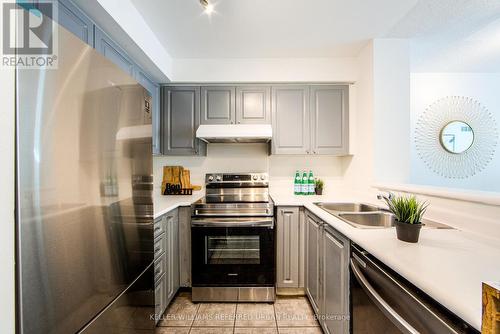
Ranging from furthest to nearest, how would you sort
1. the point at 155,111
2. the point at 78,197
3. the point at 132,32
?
the point at 155,111
the point at 132,32
the point at 78,197

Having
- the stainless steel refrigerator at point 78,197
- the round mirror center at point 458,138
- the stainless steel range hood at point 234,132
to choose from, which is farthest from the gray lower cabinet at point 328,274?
the round mirror center at point 458,138

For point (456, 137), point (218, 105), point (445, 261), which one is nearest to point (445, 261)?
point (445, 261)

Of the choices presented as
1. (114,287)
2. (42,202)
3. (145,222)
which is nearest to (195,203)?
(145,222)

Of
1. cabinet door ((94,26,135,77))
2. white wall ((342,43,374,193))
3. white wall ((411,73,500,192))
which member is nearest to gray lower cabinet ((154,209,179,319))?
cabinet door ((94,26,135,77))

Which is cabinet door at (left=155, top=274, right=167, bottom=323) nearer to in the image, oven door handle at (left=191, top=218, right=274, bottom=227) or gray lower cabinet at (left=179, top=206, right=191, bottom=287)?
gray lower cabinet at (left=179, top=206, right=191, bottom=287)

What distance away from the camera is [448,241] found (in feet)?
3.34

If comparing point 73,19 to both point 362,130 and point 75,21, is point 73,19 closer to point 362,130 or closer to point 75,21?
point 75,21

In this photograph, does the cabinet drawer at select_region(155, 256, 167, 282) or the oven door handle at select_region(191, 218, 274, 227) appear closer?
the cabinet drawer at select_region(155, 256, 167, 282)

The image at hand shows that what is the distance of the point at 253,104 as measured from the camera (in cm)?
246

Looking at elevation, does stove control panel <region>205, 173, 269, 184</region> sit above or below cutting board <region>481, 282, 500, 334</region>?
above

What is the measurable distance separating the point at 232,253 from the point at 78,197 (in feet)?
4.84

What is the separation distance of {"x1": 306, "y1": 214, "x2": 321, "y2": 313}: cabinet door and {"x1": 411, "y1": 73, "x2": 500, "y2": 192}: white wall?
1765mm

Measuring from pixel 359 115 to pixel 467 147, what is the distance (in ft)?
4.99

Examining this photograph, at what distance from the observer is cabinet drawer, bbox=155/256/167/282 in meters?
1.61
